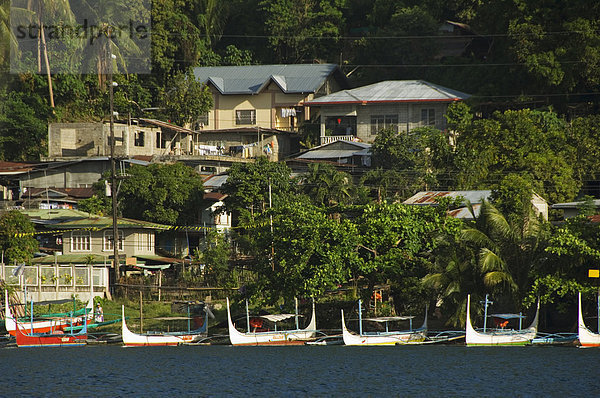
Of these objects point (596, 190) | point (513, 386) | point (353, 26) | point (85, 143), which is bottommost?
point (513, 386)

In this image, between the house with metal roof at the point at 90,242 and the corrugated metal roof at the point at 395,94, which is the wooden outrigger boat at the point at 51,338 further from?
the corrugated metal roof at the point at 395,94

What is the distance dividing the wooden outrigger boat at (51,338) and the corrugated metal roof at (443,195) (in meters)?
22.1

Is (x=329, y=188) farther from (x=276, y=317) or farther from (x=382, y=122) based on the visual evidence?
(x=382, y=122)

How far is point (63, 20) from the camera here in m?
81.2

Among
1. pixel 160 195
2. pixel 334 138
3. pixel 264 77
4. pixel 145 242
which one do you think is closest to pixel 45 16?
pixel 264 77

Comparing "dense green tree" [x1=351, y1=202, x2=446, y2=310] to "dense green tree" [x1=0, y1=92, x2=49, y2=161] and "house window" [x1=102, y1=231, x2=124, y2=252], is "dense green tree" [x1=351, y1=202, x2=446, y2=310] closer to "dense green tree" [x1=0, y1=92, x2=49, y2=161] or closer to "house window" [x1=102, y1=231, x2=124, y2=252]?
A: "house window" [x1=102, y1=231, x2=124, y2=252]

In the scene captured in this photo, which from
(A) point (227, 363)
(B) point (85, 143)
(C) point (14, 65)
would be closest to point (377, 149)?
(B) point (85, 143)

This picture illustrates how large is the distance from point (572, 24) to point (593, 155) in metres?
9.97

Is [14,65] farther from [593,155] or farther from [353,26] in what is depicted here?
[593,155]

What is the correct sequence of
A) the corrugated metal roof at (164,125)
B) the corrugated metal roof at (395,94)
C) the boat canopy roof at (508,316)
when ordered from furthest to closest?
1. the corrugated metal roof at (164,125)
2. the corrugated metal roof at (395,94)
3. the boat canopy roof at (508,316)

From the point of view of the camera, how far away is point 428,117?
7538 cm

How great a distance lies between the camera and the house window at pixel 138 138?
2926 inches

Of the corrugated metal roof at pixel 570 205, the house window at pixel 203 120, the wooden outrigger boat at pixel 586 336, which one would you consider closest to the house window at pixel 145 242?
the house window at pixel 203 120

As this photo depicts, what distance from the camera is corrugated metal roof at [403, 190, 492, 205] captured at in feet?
185
